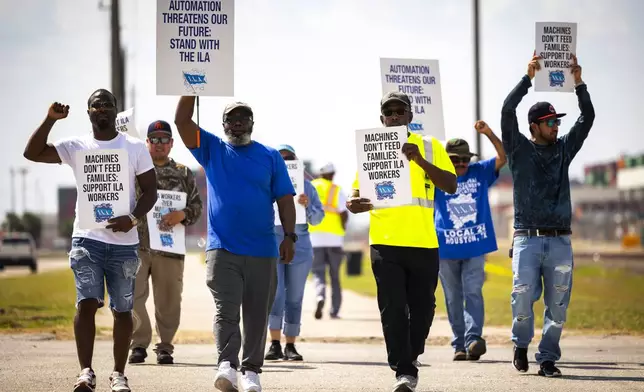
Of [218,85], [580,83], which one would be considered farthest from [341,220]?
[218,85]

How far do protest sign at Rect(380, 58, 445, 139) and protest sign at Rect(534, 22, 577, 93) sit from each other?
208cm

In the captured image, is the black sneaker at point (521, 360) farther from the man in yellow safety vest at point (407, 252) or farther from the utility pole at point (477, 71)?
the utility pole at point (477, 71)

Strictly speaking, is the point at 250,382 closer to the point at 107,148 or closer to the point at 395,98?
the point at 107,148

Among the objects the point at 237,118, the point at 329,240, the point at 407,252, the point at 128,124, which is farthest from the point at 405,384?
the point at 329,240

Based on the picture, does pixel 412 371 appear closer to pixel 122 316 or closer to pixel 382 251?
pixel 382 251

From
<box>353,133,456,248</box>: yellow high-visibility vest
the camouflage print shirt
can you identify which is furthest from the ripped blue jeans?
the camouflage print shirt

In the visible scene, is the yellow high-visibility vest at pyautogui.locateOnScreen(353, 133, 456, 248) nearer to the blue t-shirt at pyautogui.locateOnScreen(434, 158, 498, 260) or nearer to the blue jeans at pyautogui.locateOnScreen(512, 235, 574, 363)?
the blue jeans at pyautogui.locateOnScreen(512, 235, 574, 363)

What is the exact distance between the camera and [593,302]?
23.1m

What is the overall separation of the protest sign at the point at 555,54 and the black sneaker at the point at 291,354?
3574 mm

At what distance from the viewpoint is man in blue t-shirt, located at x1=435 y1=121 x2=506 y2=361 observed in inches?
491

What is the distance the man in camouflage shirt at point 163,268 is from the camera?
11.8 metres

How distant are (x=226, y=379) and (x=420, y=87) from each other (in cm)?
594

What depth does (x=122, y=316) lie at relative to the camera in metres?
9.02

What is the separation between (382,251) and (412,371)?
91 cm
